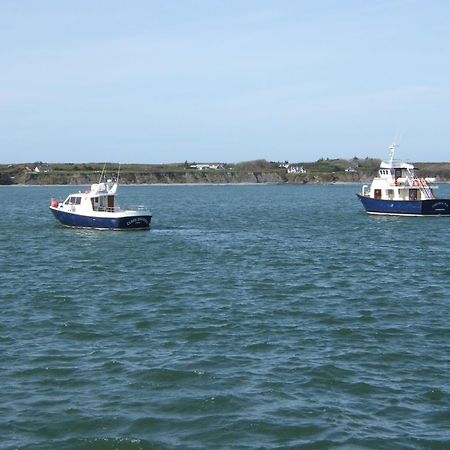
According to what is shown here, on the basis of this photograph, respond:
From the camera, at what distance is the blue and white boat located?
56000mm

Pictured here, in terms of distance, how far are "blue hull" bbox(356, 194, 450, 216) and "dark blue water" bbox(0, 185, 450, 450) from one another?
98.1 ft

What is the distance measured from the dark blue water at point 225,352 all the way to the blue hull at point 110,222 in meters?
13.4

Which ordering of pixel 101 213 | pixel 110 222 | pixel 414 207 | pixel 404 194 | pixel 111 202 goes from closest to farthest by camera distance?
pixel 110 222 → pixel 101 213 → pixel 111 202 → pixel 414 207 → pixel 404 194

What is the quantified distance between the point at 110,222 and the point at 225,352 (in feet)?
120

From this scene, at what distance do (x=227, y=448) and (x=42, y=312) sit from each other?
45.2 ft

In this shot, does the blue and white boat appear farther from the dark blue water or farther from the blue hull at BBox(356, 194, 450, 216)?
the blue hull at BBox(356, 194, 450, 216)

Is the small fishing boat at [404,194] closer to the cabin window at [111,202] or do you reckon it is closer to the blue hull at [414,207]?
the blue hull at [414,207]

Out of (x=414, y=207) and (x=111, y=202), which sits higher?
(x=111, y=202)

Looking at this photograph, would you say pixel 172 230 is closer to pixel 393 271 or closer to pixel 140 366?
pixel 393 271

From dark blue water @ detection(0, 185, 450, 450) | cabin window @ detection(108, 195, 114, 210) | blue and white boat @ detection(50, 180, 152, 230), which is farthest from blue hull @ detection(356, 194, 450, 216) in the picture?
dark blue water @ detection(0, 185, 450, 450)

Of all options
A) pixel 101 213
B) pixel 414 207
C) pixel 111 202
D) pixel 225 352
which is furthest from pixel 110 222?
pixel 225 352

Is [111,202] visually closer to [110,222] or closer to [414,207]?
[110,222]

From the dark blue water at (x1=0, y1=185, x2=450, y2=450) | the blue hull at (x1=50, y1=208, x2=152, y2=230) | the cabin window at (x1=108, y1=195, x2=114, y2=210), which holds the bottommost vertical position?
the dark blue water at (x1=0, y1=185, x2=450, y2=450)

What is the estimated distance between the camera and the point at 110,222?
55.9 m
